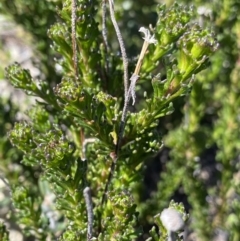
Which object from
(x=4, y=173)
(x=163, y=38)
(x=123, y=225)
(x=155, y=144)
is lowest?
(x=123, y=225)

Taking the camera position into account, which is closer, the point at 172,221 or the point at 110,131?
the point at 172,221

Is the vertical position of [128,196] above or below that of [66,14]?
below

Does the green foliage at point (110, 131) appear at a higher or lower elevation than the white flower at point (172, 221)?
higher

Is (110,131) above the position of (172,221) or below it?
above

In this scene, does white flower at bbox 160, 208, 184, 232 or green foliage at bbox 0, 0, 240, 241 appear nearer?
white flower at bbox 160, 208, 184, 232

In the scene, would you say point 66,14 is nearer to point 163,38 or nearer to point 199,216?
point 163,38

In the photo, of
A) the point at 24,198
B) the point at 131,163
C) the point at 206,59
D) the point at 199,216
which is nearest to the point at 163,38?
the point at 206,59

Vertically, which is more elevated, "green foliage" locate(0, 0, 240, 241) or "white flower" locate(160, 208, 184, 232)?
"green foliage" locate(0, 0, 240, 241)

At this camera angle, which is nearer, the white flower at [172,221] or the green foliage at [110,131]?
the white flower at [172,221]
